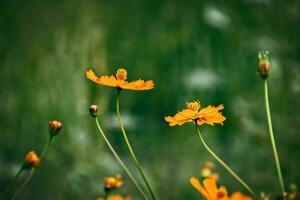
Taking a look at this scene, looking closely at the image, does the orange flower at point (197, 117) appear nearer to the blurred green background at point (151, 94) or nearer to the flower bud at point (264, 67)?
the flower bud at point (264, 67)

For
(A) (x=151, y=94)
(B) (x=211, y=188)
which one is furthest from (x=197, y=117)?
(A) (x=151, y=94)

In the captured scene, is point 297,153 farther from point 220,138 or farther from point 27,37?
point 27,37

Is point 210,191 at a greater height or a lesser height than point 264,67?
lesser

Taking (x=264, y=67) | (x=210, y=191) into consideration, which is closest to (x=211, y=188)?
(x=210, y=191)

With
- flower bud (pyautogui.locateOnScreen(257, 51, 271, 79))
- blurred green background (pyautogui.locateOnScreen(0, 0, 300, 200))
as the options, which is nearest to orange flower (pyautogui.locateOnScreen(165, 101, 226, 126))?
flower bud (pyautogui.locateOnScreen(257, 51, 271, 79))

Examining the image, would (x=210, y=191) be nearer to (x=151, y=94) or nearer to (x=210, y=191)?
(x=210, y=191)

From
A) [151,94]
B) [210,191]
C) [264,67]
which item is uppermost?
[264,67]

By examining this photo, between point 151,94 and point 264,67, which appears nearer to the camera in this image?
point 264,67

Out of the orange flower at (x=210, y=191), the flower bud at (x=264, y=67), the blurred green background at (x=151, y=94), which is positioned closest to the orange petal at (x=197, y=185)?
the orange flower at (x=210, y=191)

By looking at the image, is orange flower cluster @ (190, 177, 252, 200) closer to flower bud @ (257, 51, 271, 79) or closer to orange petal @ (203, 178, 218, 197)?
orange petal @ (203, 178, 218, 197)
